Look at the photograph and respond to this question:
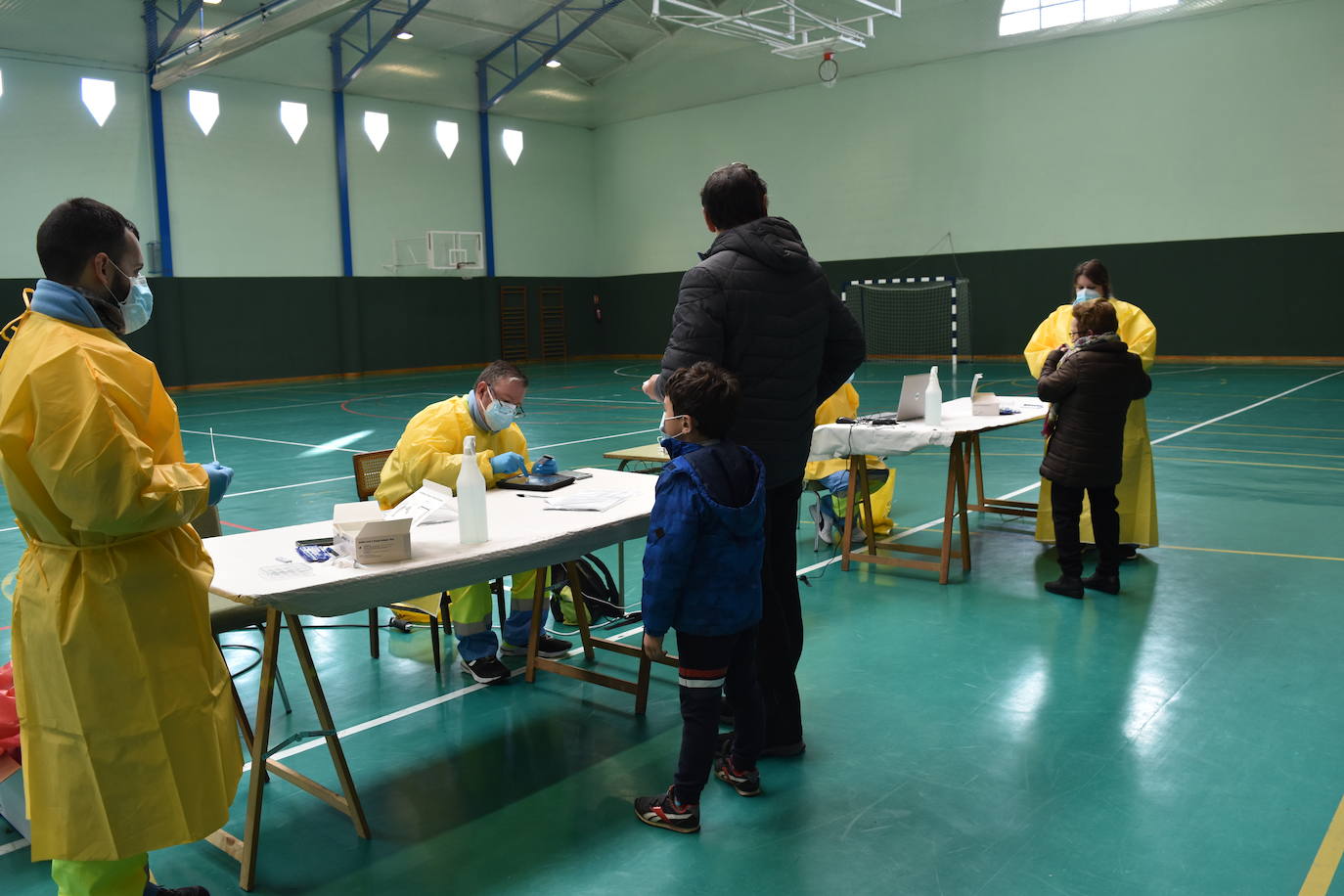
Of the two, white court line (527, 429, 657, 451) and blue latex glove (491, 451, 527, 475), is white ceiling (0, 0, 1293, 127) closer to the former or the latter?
white court line (527, 429, 657, 451)

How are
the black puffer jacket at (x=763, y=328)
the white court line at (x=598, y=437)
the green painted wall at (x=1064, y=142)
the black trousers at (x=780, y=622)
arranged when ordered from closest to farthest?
the black puffer jacket at (x=763, y=328) → the black trousers at (x=780, y=622) → the white court line at (x=598, y=437) → the green painted wall at (x=1064, y=142)

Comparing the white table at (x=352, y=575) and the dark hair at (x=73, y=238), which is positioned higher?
the dark hair at (x=73, y=238)

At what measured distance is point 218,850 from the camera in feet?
10.2

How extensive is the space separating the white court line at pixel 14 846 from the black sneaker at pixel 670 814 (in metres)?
1.88

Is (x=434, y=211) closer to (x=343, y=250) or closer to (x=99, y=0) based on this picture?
(x=343, y=250)

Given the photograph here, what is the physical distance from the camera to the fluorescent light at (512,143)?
25.0m

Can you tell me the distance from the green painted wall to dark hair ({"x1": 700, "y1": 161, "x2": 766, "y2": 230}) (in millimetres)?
18564

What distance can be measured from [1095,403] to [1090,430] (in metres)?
0.14

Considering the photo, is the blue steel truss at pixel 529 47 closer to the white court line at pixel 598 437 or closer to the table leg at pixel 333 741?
the white court line at pixel 598 437

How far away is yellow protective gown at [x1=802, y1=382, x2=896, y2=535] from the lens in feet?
20.6

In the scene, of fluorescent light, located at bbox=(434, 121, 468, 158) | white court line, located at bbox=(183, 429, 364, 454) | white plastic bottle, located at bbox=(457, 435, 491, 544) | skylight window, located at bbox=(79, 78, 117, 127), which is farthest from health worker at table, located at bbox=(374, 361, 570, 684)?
fluorescent light, located at bbox=(434, 121, 468, 158)

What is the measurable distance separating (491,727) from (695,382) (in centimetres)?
177

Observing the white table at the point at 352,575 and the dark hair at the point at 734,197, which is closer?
the white table at the point at 352,575

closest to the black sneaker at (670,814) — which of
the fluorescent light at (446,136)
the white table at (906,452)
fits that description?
the white table at (906,452)
